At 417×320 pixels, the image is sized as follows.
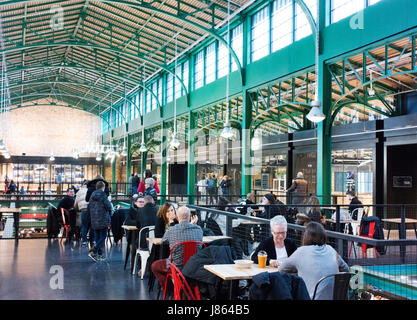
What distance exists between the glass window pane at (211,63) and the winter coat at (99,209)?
11.2 m

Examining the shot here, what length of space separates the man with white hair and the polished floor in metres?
2.26

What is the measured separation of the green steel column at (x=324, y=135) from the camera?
11.2m

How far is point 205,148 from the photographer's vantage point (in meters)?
21.5

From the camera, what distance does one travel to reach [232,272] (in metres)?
3.99

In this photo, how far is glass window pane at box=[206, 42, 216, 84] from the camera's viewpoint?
18.5 m

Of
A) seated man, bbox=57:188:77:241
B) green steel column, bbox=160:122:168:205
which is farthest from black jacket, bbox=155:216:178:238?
green steel column, bbox=160:122:168:205

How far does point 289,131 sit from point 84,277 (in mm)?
11036

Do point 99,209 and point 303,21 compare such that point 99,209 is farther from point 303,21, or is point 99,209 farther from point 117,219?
point 303,21

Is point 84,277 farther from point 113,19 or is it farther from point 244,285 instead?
point 113,19

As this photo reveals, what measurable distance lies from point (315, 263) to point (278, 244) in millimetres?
986

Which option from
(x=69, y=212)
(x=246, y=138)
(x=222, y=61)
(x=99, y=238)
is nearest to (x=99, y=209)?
(x=99, y=238)

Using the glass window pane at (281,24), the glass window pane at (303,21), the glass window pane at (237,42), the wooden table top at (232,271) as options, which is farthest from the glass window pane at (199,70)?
the wooden table top at (232,271)

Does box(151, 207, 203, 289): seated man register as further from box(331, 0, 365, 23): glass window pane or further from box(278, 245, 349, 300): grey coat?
box(331, 0, 365, 23): glass window pane
